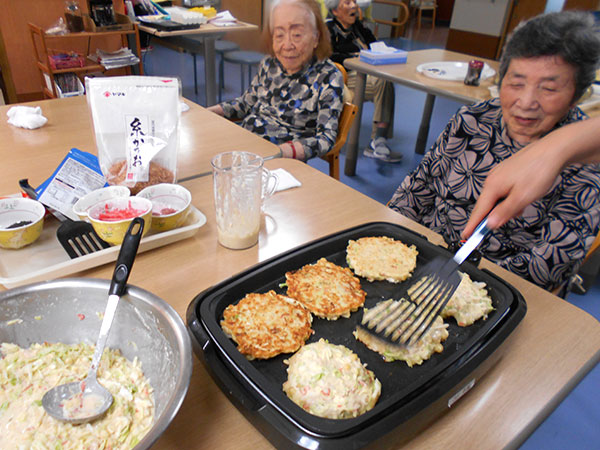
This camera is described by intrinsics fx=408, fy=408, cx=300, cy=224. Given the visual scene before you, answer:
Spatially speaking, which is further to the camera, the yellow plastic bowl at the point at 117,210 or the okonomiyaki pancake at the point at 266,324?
the yellow plastic bowl at the point at 117,210

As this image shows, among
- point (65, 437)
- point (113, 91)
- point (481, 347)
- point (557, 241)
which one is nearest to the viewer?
point (65, 437)

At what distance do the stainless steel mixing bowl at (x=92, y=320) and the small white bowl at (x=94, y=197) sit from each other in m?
0.33

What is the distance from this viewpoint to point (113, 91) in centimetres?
113

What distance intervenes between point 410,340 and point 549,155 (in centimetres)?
51

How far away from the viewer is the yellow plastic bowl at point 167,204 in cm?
106

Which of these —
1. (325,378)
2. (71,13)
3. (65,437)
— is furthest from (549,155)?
(71,13)

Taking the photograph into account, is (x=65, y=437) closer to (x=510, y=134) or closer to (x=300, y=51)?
(x=510, y=134)

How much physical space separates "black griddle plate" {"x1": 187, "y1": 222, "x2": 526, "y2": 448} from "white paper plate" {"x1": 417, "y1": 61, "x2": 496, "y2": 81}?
76.1 inches

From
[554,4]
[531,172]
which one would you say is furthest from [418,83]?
[554,4]

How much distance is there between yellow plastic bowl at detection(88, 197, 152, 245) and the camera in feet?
3.11

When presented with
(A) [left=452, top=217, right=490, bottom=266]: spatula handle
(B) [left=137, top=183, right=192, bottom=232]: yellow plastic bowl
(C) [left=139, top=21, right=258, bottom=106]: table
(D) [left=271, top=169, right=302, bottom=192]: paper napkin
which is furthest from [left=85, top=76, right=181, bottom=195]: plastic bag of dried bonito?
(C) [left=139, top=21, right=258, bottom=106]: table

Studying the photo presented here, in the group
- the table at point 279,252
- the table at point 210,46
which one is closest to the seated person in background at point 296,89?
the table at point 279,252

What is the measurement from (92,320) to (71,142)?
109 cm

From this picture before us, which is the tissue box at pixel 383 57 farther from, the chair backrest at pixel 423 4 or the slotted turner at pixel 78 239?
the chair backrest at pixel 423 4
